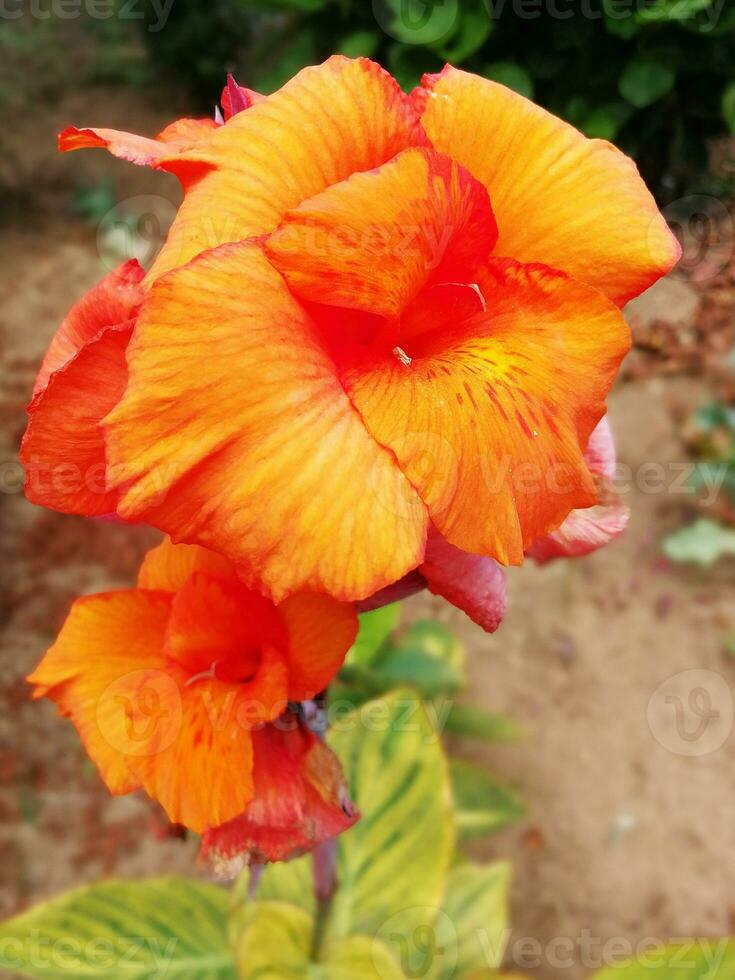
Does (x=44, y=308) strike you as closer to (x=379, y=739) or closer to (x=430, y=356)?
(x=379, y=739)

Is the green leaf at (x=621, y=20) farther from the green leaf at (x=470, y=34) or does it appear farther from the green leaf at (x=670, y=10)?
the green leaf at (x=470, y=34)

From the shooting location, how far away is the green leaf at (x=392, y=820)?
953mm

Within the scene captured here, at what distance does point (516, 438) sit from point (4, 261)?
2205 mm

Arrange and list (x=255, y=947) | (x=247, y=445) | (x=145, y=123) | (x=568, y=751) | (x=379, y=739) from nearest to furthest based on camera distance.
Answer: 1. (x=247, y=445)
2. (x=255, y=947)
3. (x=379, y=739)
4. (x=568, y=751)
5. (x=145, y=123)

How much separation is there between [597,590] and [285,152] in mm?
1465

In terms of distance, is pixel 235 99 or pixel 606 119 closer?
pixel 235 99

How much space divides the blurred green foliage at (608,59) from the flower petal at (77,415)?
1.08 metres

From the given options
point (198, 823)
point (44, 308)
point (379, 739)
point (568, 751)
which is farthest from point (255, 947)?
point (44, 308)

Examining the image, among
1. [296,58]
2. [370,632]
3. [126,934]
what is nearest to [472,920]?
[126,934]

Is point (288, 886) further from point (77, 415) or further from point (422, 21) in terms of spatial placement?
point (422, 21)

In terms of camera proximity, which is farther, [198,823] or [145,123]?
[145,123]

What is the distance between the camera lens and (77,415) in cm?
41

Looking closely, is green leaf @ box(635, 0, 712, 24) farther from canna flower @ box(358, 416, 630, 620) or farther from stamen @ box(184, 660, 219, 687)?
stamen @ box(184, 660, 219, 687)

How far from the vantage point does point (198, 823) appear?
459mm
